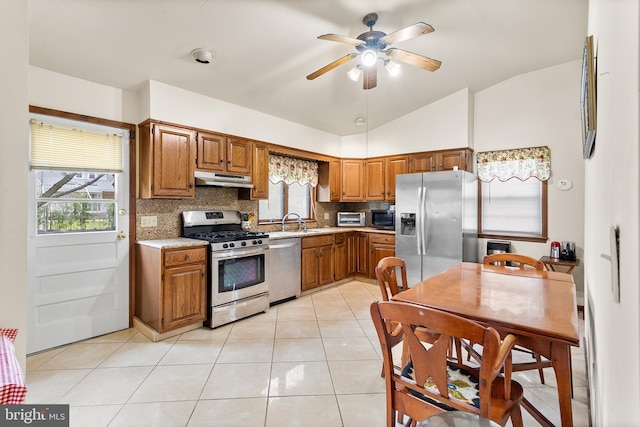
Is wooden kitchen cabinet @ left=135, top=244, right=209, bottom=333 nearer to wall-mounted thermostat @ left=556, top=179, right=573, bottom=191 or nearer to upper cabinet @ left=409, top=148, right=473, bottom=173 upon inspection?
upper cabinet @ left=409, top=148, right=473, bottom=173

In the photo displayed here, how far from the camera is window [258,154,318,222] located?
4676mm

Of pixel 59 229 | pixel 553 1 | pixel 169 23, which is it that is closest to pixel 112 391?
pixel 59 229

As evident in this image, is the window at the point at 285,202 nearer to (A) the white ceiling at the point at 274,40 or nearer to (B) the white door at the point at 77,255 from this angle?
(A) the white ceiling at the point at 274,40

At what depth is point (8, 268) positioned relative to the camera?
1423 mm

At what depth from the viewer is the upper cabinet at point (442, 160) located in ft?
14.1

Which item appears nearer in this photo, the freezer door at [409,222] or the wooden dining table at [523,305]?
the wooden dining table at [523,305]

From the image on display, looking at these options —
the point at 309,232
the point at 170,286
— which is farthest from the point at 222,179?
the point at 309,232

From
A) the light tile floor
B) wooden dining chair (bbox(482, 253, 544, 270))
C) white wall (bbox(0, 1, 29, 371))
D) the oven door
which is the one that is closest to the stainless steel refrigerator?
wooden dining chair (bbox(482, 253, 544, 270))

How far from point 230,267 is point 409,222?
2574mm

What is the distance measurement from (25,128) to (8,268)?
0.68 m

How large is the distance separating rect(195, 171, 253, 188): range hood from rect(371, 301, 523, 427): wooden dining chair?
2758mm

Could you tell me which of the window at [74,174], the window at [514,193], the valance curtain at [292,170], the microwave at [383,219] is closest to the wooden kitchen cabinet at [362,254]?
the microwave at [383,219]

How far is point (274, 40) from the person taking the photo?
2.80 metres

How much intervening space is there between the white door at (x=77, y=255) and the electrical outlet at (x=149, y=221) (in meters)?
0.15
